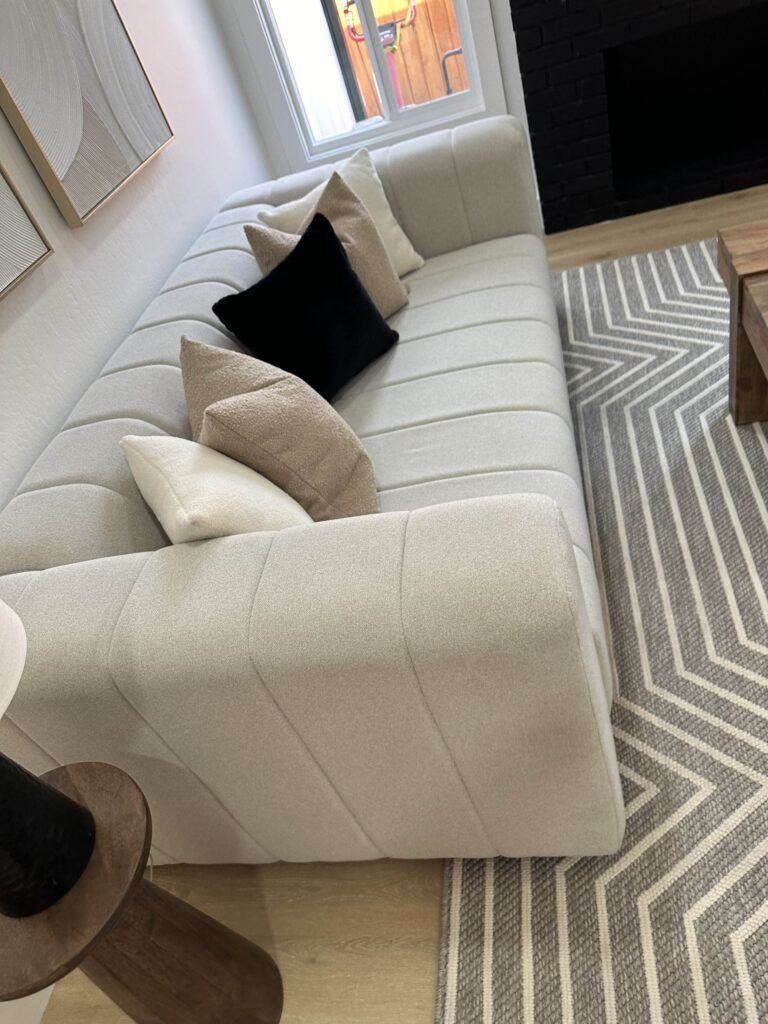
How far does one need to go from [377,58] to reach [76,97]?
1.75 meters

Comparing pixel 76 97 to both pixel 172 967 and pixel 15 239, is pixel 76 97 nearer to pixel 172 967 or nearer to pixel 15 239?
pixel 15 239

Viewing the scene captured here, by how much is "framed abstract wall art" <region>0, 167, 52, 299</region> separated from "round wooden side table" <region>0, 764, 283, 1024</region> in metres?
1.11

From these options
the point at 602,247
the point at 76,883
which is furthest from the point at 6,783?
the point at 602,247

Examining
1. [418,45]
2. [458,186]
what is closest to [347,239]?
[458,186]

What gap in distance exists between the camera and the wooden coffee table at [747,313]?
1.63 m

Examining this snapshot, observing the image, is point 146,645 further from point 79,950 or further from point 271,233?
point 271,233

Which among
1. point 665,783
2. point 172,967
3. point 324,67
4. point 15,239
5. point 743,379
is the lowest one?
point 665,783

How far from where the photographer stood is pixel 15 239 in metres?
1.67

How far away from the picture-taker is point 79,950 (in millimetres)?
930

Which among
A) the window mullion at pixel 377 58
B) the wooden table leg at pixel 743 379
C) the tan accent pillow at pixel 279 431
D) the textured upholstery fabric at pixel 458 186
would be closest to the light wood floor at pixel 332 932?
the tan accent pillow at pixel 279 431

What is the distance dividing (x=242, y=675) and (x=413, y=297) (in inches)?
61.6

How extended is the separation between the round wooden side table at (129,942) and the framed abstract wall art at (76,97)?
1497 millimetres

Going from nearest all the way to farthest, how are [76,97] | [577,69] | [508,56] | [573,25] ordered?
1. [76,97]
2. [573,25]
3. [577,69]
4. [508,56]

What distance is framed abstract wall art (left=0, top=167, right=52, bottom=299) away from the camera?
164 centimetres
